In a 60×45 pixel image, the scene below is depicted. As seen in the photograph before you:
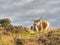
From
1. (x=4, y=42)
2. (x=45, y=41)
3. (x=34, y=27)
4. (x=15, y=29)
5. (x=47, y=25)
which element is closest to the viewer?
(x=4, y=42)

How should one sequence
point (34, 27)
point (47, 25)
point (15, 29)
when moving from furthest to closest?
1. point (47, 25)
2. point (34, 27)
3. point (15, 29)

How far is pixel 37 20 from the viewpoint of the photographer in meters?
48.4

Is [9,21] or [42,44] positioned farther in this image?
[9,21]

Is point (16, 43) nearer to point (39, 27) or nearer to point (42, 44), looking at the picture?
point (42, 44)

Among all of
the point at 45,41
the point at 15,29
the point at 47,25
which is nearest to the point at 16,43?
the point at 45,41

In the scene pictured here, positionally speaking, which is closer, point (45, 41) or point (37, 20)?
point (45, 41)

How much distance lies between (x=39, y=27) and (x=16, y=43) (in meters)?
23.0

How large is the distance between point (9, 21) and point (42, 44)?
22.1 meters

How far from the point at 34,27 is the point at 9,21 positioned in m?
4.47

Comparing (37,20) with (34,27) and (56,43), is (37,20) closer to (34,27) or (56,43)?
(34,27)

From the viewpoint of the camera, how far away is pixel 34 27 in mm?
47719

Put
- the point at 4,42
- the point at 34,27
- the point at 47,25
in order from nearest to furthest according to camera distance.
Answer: the point at 4,42 < the point at 34,27 < the point at 47,25

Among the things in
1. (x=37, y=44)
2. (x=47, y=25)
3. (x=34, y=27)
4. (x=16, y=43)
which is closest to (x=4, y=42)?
(x=16, y=43)

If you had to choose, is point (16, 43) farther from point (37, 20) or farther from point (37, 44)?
point (37, 20)
